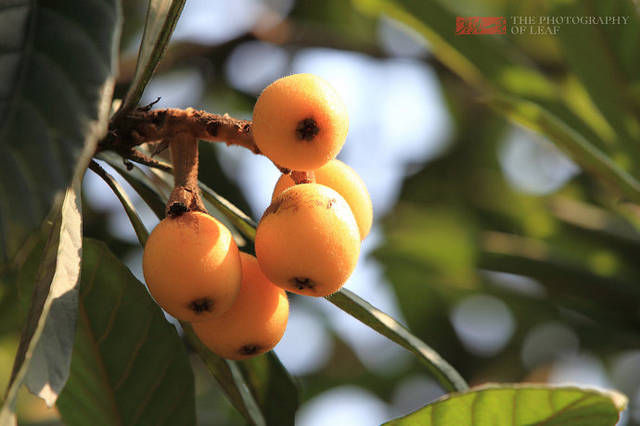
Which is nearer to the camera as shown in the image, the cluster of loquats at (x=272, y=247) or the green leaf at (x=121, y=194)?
the cluster of loquats at (x=272, y=247)

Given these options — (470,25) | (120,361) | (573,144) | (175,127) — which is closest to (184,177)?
(175,127)

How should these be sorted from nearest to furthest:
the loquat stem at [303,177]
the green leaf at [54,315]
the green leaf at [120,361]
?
the green leaf at [54,315], the loquat stem at [303,177], the green leaf at [120,361]

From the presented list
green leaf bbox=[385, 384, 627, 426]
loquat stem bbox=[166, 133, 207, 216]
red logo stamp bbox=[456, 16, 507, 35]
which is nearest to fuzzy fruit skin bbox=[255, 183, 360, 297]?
loquat stem bbox=[166, 133, 207, 216]

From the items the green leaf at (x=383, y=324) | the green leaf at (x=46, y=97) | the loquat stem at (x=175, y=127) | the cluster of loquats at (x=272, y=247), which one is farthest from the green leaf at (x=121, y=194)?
the green leaf at (x=46, y=97)

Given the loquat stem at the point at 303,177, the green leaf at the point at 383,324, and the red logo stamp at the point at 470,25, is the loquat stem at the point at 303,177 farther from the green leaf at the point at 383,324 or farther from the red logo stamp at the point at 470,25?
the red logo stamp at the point at 470,25

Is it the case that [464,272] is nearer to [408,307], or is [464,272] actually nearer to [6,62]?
[408,307]

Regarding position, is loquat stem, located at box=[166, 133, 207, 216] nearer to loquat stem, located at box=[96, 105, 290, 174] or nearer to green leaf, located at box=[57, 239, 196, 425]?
loquat stem, located at box=[96, 105, 290, 174]
